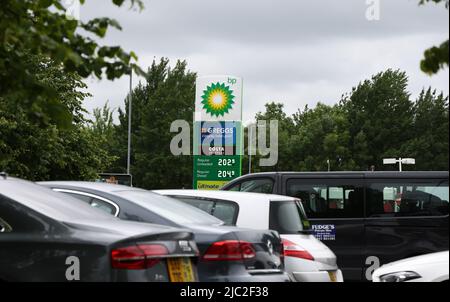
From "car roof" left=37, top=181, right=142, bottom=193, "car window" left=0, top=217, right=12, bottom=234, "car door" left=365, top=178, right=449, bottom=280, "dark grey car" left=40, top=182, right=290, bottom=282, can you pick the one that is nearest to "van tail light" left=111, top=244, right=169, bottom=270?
"car window" left=0, top=217, right=12, bottom=234

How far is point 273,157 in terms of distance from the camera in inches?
3553

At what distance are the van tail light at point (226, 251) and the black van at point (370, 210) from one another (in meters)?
7.53

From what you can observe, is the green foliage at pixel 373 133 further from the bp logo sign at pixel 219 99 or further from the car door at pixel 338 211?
the car door at pixel 338 211

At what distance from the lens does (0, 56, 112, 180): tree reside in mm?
39469

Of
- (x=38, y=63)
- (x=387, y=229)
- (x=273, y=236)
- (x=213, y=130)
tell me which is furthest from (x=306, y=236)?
(x=38, y=63)

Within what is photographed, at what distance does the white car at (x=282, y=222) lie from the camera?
10.9 metres

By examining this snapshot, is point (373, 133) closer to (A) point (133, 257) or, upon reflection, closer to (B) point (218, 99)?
(B) point (218, 99)

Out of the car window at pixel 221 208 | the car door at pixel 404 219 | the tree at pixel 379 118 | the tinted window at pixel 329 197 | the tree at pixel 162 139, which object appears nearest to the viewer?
the car window at pixel 221 208

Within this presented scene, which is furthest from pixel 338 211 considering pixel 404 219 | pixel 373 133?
pixel 373 133

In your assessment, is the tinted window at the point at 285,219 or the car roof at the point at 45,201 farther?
the tinted window at the point at 285,219

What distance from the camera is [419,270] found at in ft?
29.2

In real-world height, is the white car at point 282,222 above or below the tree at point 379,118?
below

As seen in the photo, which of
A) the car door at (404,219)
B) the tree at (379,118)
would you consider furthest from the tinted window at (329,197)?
the tree at (379,118)

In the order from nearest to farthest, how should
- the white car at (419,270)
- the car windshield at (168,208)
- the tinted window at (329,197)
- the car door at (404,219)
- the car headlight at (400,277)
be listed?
the white car at (419,270) < the car windshield at (168,208) < the car headlight at (400,277) < the car door at (404,219) < the tinted window at (329,197)
